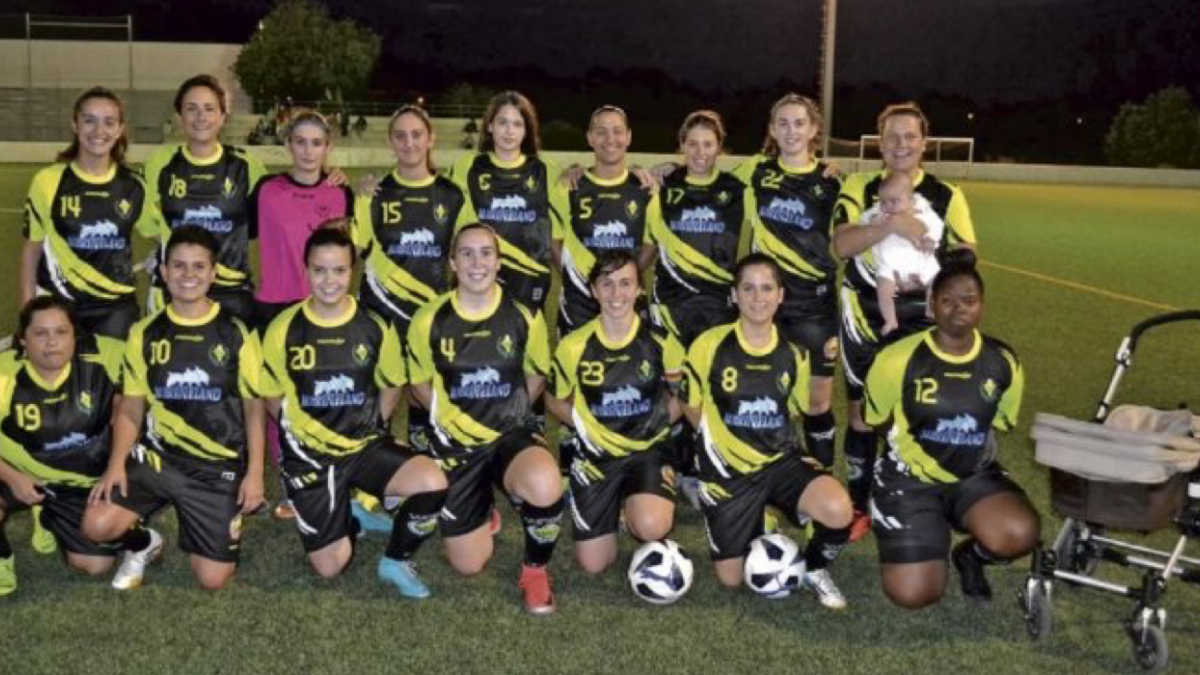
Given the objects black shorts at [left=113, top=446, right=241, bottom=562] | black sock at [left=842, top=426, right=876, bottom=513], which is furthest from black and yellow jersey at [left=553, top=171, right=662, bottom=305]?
black shorts at [left=113, top=446, right=241, bottom=562]

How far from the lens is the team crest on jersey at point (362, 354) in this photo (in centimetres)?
505

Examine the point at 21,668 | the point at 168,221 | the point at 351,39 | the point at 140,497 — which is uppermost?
the point at 351,39

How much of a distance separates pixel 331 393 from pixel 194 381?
1.77ft

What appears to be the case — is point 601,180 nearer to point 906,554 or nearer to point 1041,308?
point 906,554

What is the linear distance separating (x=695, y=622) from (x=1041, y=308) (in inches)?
353

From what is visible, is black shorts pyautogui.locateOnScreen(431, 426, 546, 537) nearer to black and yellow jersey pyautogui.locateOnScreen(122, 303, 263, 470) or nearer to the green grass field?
the green grass field

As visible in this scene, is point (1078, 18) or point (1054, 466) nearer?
point (1054, 466)

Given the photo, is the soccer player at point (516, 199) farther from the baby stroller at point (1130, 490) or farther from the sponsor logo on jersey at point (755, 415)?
the baby stroller at point (1130, 490)

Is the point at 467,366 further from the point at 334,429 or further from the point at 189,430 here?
the point at 189,430

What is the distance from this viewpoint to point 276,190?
573cm

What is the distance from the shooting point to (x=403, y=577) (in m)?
4.86

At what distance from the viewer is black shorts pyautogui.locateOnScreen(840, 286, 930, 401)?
17.8 ft

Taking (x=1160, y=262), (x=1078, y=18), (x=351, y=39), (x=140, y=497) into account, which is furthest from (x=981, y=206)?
(x=1078, y=18)

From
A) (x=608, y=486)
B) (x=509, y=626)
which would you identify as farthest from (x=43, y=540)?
(x=608, y=486)
